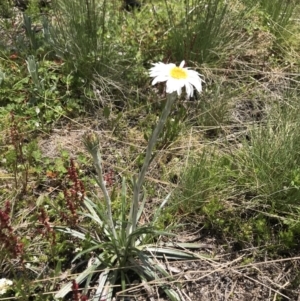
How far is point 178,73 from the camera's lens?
139cm

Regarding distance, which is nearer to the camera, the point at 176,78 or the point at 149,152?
the point at 176,78

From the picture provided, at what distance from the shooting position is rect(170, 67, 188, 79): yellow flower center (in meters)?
1.38

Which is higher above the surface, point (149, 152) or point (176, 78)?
point (176, 78)

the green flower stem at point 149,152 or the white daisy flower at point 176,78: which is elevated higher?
the white daisy flower at point 176,78

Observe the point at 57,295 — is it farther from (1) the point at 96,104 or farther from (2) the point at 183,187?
(1) the point at 96,104

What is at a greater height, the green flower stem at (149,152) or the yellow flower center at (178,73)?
the yellow flower center at (178,73)

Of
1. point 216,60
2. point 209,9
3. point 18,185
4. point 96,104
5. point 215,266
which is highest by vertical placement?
point 209,9

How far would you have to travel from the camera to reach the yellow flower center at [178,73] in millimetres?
1377

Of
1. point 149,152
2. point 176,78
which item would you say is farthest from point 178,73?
point 149,152

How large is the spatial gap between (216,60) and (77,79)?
34.1 inches

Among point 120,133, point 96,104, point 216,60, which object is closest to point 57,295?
point 120,133

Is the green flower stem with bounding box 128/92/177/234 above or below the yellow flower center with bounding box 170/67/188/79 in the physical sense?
below

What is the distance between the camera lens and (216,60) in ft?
9.52

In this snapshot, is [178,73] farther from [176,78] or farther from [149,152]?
[149,152]
